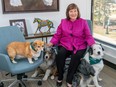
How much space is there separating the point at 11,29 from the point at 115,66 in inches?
70.4

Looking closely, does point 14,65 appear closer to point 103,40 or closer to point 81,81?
point 81,81

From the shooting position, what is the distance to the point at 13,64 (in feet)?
7.13

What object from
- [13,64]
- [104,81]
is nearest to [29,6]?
[13,64]

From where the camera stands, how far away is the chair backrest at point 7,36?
2.32 m

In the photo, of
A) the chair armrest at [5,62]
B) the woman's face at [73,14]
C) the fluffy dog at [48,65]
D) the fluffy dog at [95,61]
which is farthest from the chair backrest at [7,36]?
the fluffy dog at [95,61]

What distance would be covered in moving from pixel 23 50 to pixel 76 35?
2.48 feet

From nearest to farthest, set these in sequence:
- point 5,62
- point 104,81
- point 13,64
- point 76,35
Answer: point 5,62
point 13,64
point 76,35
point 104,81

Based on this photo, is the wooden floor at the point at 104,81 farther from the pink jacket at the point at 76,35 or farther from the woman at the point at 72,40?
the pink jacket at the point at 76,35

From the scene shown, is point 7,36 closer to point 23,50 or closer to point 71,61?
point 23,50

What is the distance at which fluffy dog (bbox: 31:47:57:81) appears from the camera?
2514 mm

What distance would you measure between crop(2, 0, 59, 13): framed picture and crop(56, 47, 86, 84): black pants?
946mm

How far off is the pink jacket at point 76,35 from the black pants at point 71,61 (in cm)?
7

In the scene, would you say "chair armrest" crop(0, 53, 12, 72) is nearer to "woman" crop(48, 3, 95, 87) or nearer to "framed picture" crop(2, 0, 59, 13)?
"woman" crop(48, 3, 95, 87)

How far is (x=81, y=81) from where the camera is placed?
231cm
